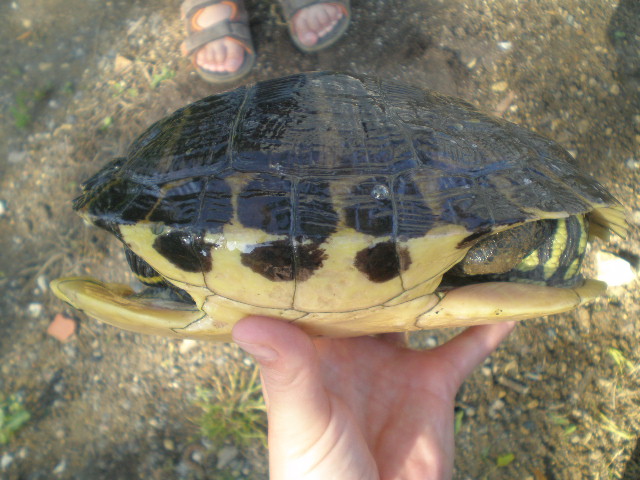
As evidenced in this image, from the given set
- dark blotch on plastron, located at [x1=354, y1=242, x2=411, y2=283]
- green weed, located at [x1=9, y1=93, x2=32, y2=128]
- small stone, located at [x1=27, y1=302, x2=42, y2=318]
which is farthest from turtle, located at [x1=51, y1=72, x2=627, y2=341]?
green weed, located at [x1=9, y1=93, x2=32, y2=128]

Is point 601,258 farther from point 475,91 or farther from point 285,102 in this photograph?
point 285,102

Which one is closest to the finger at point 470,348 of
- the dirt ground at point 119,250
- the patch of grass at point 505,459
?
the dirt ground at point 119,250

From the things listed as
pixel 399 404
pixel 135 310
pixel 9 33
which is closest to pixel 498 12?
pixel 399 404

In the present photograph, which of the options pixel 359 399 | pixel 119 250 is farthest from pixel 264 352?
pixel 119 250

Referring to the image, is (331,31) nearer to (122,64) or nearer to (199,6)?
(199,6)

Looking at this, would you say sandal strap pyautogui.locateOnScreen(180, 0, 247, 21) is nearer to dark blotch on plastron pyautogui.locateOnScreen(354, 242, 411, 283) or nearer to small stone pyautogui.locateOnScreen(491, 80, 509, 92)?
small stone pyautogui.locateOnScreen(491, 80, 509, 92)

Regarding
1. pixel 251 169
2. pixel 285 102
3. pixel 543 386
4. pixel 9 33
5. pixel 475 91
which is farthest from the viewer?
pixel 9 33
